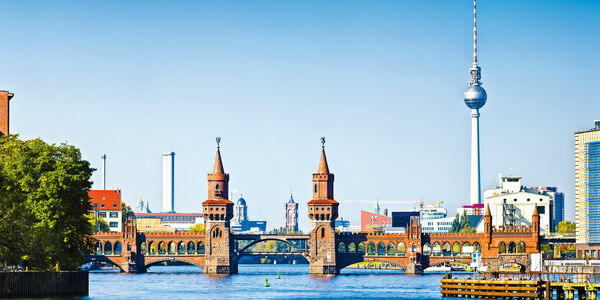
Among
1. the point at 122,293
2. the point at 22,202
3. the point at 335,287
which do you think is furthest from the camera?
the point at 335,287

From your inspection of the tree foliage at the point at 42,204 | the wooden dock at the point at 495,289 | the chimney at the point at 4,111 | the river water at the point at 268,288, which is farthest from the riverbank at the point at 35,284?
the wooden dock at the point at 495,289

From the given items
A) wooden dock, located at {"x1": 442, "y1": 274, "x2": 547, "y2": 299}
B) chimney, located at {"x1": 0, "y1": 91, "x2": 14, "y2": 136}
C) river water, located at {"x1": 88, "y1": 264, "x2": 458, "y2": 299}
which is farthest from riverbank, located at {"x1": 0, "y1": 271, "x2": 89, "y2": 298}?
wooden dock, located at {"x1": 442, "y1": 274, "x2": 547, "y2": 299}

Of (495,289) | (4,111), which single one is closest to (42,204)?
A: (4,111)

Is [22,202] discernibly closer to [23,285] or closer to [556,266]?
[23,285]

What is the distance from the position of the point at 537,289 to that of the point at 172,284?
235 feet

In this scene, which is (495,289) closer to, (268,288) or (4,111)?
(268,288)

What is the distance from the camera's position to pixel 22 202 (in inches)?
Result: 4114

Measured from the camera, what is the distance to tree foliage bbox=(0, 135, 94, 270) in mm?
96812

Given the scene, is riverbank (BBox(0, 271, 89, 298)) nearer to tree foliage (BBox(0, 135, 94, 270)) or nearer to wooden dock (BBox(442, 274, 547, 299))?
tree foliage (BBox(0, 135, 94, 270))

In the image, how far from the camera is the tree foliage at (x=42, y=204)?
9681 cm

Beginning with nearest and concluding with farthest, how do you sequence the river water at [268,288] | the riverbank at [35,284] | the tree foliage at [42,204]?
the tree foliage at [42,204]
the riverbank at [35,284]
the river water at [268,288]

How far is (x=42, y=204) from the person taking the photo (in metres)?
106

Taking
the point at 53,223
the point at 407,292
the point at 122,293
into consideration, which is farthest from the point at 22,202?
the point at 407,292

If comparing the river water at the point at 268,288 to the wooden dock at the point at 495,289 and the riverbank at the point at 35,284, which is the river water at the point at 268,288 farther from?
the riverbank at the point at 35,284
